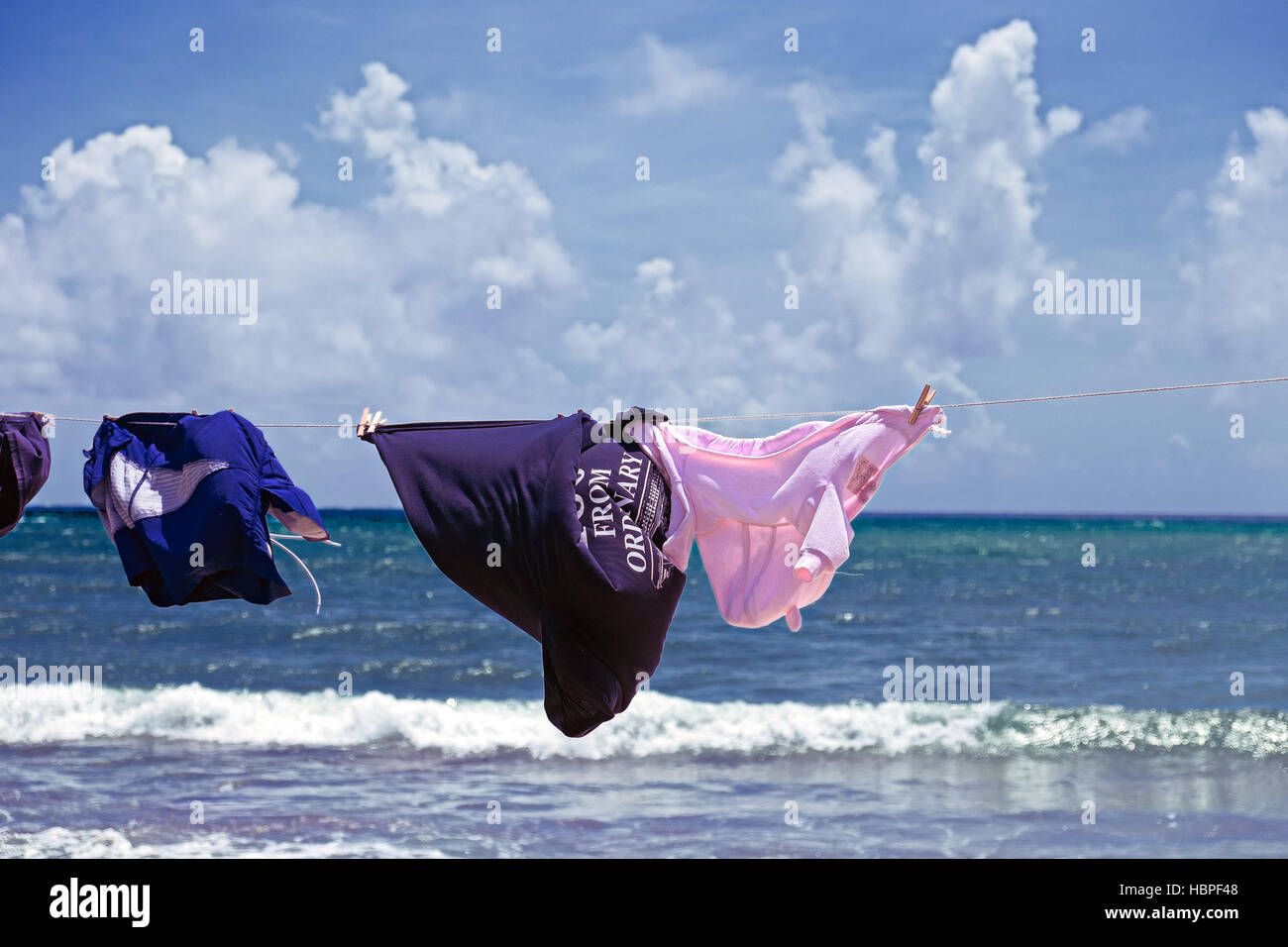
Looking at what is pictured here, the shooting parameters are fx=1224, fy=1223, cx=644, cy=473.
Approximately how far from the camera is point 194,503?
195 inches

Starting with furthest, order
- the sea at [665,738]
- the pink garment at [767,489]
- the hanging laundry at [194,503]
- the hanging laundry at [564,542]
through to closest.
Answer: the sea at [665,738]
the hanging laundry at [194,503]
the pink garment at [767,489]
the hanging laundry at [564,542]

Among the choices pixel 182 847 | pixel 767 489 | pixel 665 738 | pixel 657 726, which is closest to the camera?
pixel 767 489

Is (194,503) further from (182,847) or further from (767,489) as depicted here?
(182,847)

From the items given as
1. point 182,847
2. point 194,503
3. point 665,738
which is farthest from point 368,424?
point 665,738

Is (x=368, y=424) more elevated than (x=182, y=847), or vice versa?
(x=368, y=424)

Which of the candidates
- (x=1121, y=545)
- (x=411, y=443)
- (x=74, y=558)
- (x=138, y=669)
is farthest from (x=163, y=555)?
(x=1121, y=545)

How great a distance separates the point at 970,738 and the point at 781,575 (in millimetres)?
6608

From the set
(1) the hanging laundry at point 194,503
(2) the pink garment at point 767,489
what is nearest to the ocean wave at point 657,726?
(1) the hanging laundry at point 194,503

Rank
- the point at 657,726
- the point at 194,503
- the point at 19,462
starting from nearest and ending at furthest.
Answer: the point at 194,503
the point at 19,462
the point at 657,726

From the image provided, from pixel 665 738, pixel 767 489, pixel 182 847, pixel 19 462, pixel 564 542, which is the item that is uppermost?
A: pixel 19 462

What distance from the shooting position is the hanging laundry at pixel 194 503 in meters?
4.87

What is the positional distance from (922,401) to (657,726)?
6833 millimetres

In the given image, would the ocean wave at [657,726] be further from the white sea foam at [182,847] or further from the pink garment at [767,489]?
the pink garment at [767,489]

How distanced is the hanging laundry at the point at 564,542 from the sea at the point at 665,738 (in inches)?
111
